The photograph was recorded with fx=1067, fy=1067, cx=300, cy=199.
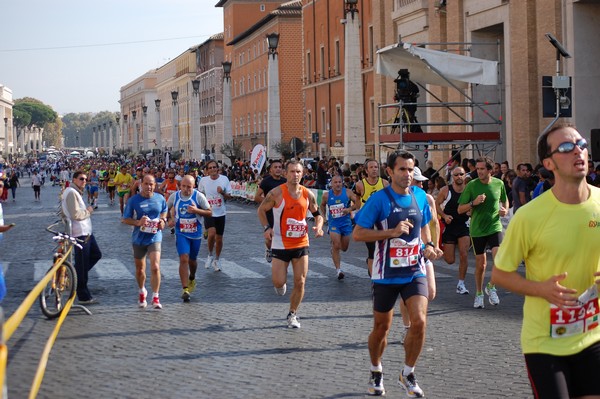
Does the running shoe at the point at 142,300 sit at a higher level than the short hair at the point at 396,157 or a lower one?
lower

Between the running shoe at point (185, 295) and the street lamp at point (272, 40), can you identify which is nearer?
the running shoe at point (185, 295)

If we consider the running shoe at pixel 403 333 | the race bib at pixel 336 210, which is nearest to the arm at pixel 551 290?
the running shoe at pixel 403 333

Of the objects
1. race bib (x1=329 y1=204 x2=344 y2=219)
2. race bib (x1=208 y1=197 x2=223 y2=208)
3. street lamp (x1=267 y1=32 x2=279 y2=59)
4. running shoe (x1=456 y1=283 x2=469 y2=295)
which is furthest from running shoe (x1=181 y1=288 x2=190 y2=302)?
street lamp (x1=267 y1=32 x2=279 y2=59)

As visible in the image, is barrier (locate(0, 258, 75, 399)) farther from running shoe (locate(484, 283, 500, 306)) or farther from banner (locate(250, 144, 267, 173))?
banner (locate(250, 144, 267, 173))

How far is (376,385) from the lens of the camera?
826 cm

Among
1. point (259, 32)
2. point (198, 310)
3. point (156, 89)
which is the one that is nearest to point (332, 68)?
point (259, 32)

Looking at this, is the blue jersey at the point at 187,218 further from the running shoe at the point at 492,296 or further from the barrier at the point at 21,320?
the running shoe at the point at 492,296

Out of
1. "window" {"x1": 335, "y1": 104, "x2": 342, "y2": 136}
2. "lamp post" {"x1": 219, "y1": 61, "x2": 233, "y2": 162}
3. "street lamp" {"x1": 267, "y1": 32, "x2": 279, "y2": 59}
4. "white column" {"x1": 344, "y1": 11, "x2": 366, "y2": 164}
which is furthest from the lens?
"window" {"x1": 335, "y1": 104, "x2": 342, "y2": 136}

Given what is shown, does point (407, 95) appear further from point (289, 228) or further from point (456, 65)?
point (289, 228)

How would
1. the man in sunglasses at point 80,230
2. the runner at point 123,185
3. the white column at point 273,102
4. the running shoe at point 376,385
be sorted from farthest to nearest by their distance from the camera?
the white column at point 273,102
the runner at point 123,185
the man in sunglasses at point 80,230
the running shoe at point 376,385

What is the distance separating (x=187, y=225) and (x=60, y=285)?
6.80 ft

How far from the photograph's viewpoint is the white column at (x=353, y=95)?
3069 cm

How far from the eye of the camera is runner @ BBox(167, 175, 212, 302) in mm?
14352

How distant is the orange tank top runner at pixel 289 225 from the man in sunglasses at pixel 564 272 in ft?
23.2
